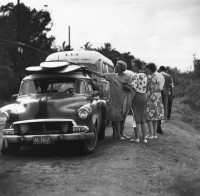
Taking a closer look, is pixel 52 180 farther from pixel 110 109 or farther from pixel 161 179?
pixel 110 109

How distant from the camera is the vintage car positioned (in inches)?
339

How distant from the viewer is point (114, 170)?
291 inches

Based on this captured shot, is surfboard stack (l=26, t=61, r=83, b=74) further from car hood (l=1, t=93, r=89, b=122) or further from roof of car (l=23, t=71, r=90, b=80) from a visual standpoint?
car hood (l=1, t=93, r=89, b=122)

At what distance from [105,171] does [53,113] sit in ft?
6.00

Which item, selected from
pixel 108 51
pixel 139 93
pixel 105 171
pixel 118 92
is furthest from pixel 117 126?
pixel 108 51

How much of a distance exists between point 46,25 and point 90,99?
46.1 metres

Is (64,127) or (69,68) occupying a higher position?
(69,68)

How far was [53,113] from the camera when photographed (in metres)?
8.67

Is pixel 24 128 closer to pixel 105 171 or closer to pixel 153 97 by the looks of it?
pixel 105 171

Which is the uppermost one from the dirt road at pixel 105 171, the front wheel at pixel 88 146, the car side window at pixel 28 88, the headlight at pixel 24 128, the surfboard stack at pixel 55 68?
the surfboard stack at pixel 55 68

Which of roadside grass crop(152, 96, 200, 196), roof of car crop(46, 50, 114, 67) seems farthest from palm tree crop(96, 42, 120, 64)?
roadside grass crop(152, 96, 200, 196)

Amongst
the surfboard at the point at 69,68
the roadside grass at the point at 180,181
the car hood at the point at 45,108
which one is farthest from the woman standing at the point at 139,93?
the roadside grass at the point at 180,181

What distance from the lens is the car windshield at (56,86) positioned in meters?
9.85

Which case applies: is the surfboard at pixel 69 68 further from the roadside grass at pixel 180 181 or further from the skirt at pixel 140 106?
the roadside grass at pixel 180 181
